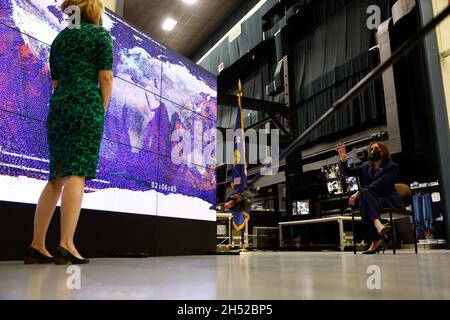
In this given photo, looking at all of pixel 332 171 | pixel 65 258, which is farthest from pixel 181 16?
pixel 65 258

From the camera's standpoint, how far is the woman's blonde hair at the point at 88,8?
5.92 feet

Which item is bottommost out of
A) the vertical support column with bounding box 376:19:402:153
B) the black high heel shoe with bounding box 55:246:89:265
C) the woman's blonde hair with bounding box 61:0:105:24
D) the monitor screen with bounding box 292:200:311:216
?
the black high heel shoe with bounding box 55:246:89:265

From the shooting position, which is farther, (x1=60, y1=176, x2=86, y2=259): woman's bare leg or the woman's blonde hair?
the woman's blonde hair

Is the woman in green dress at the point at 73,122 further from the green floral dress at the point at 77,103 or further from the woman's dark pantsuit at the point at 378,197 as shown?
the woman's dark pantsuit at the point at 378,197

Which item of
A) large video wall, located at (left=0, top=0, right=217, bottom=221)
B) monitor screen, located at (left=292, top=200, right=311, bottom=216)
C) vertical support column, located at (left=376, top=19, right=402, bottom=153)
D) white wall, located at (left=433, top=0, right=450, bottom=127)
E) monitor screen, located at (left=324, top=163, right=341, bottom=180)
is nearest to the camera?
large video wall, located at (left=0, top=0, right=217, bottom=221)

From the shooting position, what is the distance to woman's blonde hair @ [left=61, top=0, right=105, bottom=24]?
180 centimetres

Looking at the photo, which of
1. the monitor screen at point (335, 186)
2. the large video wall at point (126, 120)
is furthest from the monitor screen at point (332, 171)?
the large video wall at point (126, 120)

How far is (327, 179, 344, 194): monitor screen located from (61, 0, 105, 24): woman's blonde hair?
5813mm

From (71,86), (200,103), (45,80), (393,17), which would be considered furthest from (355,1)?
(71,86)

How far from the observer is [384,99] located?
6.34 meters

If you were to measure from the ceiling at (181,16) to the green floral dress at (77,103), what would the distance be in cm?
668

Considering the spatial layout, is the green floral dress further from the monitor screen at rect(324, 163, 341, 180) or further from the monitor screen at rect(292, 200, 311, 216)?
the monitor screen at rect(292, 200, 311, 216)

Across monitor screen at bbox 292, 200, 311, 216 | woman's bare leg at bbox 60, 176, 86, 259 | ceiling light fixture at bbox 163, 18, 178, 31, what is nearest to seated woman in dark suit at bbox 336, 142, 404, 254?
woman's bare leg at bbox 60, 176, 86, 259

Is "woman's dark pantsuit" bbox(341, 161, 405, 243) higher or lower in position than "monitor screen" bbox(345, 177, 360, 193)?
lower
